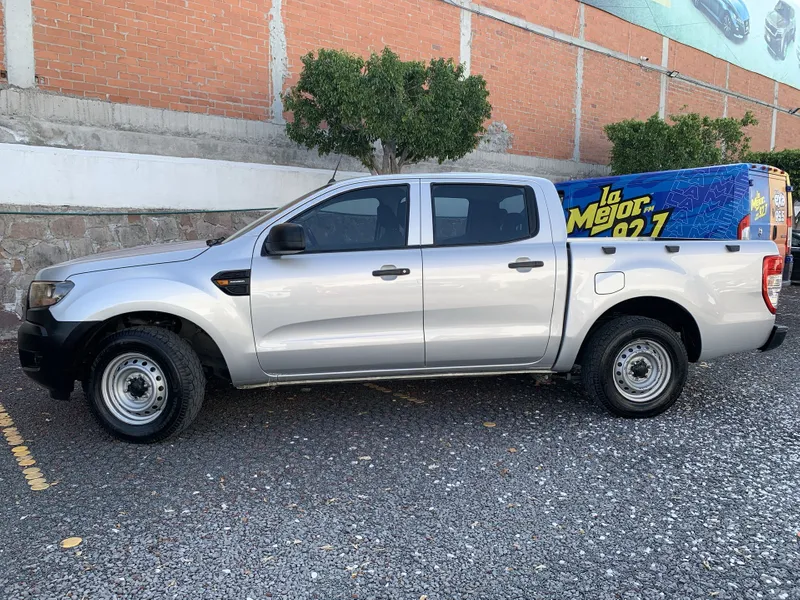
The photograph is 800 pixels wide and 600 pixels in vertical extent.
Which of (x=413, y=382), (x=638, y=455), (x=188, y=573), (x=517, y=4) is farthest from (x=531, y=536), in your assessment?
(x=517, y=4)

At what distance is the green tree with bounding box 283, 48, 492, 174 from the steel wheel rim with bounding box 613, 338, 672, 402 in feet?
18.6

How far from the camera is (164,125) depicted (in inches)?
394

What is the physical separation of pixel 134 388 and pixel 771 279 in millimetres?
4907

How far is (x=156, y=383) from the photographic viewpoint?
4.20 metres

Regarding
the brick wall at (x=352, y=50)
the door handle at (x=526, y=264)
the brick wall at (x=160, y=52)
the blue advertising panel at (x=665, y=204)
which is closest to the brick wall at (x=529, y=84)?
the brick wall at (x=352, y=50)

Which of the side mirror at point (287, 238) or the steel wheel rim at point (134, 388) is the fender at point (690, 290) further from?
the steel wheel rim at point (134, 388)

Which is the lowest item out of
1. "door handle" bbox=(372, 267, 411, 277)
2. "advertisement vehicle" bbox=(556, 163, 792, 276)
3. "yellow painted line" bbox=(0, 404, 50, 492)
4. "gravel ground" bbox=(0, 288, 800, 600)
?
"gravel ground" bbox=(0, 288, 800, 600)

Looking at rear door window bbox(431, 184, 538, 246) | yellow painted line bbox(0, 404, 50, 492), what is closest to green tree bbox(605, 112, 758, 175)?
rear door window bbox(431, 184, 538, 246)

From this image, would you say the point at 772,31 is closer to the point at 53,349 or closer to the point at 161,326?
the point at 161,326

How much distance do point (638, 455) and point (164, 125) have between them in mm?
9015

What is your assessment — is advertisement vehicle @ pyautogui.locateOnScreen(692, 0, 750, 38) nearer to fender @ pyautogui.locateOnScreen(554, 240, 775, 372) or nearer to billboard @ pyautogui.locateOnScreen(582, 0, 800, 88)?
billboard @ pyautogui.locateOnScreen(582, 0, 800, 88)

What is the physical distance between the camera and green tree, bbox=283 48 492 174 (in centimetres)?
902

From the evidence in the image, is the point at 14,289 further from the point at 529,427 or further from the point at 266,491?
the point at 529,427

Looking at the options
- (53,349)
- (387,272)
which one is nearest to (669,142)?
(387,272)
